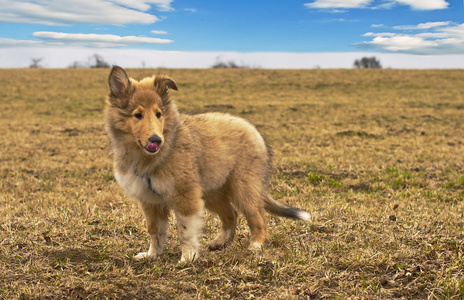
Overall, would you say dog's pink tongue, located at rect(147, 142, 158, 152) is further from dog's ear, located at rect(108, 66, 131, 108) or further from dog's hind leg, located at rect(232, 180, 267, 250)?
dog's hind leg, located at rect(232, 180, 267, 250)

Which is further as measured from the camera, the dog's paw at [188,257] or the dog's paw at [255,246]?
the dog's paw at [255,246]

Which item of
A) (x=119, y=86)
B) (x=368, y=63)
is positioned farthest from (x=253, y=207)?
(x=368, y=63)

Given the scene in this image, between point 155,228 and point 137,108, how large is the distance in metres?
1.51

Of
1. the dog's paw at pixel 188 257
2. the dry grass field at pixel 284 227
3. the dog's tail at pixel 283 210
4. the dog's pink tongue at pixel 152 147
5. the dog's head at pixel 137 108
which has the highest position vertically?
the dog's head at pixel 137 108

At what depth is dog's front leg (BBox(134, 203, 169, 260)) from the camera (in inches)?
196

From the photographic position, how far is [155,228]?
16.5ft

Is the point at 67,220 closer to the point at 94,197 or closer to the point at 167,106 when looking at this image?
the point at 94,197

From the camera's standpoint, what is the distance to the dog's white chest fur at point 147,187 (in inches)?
175

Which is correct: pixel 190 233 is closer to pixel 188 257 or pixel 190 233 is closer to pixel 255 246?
pixel 188 257

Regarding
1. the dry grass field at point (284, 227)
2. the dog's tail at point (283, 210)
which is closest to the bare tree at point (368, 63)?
the dry grass field at point (284, 227)

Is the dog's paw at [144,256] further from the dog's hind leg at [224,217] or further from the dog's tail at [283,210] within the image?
the dog's tail at [283,210]

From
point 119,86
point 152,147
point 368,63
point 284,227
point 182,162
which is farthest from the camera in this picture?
point 368,63

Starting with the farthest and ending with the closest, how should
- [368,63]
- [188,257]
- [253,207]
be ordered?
[368,63], [253,207], [188,257]

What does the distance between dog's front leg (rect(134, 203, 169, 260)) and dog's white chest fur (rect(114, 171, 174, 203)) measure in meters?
0.37
